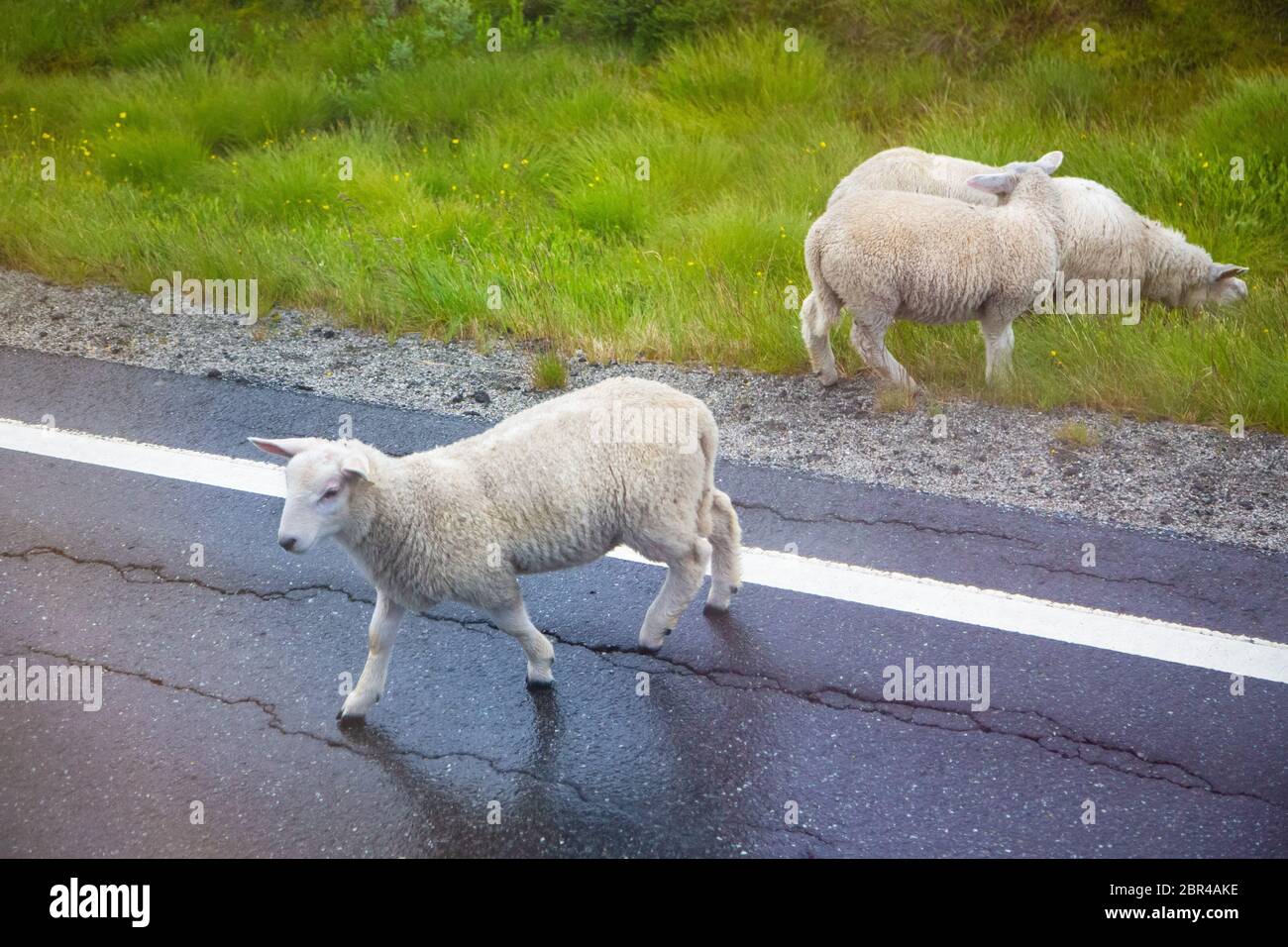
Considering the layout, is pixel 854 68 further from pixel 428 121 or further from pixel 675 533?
pixel 675 533

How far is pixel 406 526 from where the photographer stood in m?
3.63

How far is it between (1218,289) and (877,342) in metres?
2.29

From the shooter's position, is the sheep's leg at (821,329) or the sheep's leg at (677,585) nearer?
the sheep's leg at (677,585)

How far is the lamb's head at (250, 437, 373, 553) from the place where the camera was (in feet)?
11.1

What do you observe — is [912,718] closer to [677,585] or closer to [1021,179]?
[677,585]

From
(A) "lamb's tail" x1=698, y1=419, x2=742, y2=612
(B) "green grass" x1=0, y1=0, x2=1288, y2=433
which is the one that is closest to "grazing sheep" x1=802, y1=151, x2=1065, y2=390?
(B) "green grass" x1=0, y1=0, x2=1288, y2=433

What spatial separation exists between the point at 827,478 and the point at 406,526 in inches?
84.2

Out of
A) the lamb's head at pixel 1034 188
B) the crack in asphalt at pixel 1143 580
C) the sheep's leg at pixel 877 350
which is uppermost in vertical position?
the lamb's head at pixel 1034 188

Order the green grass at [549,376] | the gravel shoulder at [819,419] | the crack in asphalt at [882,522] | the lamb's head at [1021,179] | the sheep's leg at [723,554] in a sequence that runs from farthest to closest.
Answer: the green grass at [549,376], the lamb's head at [1021,179], the gravel shoulder at [819,419], the crack in asphalt at [882,522], the sheep's leg at [723,554]

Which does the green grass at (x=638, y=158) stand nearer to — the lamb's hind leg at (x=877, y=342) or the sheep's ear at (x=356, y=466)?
the lamb's hind leg at (x=877, y=342)

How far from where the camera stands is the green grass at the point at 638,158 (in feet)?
20.9

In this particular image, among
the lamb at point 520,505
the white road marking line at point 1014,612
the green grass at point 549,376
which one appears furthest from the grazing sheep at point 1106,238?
the lamb at point 520,505

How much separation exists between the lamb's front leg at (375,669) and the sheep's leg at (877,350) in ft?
9.68

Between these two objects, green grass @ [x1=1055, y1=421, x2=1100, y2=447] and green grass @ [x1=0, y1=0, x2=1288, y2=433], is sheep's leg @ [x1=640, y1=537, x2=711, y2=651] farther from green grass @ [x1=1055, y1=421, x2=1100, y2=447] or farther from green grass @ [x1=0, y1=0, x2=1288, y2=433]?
green grass @ [x1=0, y1=0, x2=1288, y2=433]
